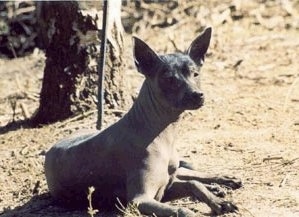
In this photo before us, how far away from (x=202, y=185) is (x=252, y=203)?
32cm

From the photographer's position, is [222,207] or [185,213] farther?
[222,207]

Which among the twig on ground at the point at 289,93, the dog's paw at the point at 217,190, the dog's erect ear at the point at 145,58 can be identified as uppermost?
the dog's erect ear at the point at 145,58

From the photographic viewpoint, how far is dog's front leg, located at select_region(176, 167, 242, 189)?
6246 mm

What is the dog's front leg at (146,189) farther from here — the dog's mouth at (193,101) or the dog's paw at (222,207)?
the dog's mouth at (193,101)

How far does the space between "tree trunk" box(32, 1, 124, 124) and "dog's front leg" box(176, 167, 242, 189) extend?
193 centimetres

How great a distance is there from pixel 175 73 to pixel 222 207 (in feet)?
2.77

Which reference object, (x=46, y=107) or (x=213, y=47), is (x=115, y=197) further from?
(x=213, y=47)

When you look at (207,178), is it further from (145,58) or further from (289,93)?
(289,93)

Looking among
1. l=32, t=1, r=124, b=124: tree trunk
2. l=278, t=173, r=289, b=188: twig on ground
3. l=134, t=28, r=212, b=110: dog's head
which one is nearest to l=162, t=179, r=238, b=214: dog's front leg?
l=134, t=28, r=212, b=110: dog's head

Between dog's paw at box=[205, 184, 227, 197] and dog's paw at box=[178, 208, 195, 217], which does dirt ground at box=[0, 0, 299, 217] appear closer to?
dog's paw at box=[205, 184, 227, 197]

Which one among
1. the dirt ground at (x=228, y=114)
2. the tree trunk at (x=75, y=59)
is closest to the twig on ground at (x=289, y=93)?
the dirt ground at (x=228, y=114)

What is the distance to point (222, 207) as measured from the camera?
5723 mm

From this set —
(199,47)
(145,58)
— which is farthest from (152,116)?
(199,47)

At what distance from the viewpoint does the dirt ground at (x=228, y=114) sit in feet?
21.0
